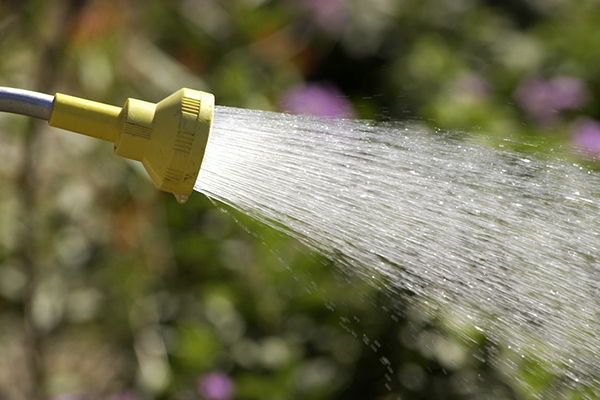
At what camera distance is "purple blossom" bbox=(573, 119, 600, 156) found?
1697 millimetres

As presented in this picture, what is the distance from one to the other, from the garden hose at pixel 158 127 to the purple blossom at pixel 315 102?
3.92 ft

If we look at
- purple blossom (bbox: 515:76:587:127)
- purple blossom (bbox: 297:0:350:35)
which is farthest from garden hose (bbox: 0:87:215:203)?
purple blossom (bbox: 297:0:350:35)

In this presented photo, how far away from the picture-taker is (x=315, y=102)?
79.3 inches

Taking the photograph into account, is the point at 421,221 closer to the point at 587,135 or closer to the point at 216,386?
the point at 216,386

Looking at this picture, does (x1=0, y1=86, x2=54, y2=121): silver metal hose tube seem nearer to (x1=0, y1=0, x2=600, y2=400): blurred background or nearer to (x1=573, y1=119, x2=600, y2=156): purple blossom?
(x1=0, y1=0, x2=600, y2=400): blurred background

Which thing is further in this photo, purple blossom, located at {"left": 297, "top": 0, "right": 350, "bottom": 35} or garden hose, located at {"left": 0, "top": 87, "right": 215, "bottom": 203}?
purple blossom, located at {"left": 297, "top": 0, "right": 350, "bottom": 35}

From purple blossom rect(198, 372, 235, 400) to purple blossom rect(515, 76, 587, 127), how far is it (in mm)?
1144

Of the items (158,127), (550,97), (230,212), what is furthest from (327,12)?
(158,127)

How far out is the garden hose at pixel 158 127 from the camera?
0.72 meters

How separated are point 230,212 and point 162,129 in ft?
3.31

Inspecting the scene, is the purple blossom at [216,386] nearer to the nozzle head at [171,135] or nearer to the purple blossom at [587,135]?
the nozzle head at [171,135]

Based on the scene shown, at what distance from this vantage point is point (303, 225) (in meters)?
Result: 0.93

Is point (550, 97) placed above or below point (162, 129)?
below

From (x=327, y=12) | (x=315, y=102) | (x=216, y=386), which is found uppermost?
(x=327, y=12)
